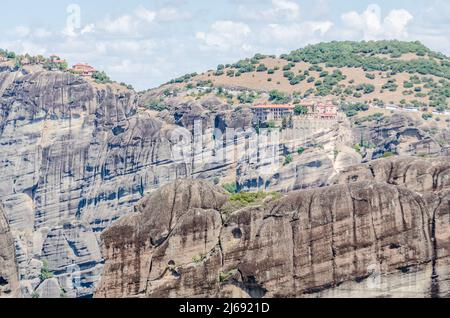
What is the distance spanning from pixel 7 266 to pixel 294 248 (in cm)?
1423

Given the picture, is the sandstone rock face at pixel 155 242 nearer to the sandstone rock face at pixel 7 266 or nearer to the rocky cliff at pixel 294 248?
the rocky cliff at pixel 294 248

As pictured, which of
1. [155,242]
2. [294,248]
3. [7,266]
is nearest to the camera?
[294,248]

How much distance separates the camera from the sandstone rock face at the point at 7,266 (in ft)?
277

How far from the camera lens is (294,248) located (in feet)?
269

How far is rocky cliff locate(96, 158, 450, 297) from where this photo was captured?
81438mm

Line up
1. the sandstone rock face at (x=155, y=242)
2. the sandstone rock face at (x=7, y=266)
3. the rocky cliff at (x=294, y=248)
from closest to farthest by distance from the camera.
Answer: the rocky cliff at (x=294, y=248), the sandstone rock face at (x=155, y=242), the sandstone rock face at (x=7, y=266)

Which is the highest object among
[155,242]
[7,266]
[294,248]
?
[155,242]

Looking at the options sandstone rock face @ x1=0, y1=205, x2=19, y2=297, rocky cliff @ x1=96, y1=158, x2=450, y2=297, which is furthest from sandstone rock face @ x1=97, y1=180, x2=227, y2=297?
sandstone rock face @ x1=0, y1=205, x2=19, y2=297

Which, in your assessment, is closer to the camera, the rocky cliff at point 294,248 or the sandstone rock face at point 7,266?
the rocky cliff at point 294,248

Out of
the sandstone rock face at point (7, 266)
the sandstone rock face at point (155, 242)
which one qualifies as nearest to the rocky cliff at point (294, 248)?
the sandstone rock face at point (155, 242)

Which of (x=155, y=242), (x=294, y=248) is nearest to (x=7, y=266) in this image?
(x=155, y=242)

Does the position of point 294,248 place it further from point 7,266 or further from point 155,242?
point 7,266

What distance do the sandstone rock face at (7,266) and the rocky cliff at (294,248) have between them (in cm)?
490

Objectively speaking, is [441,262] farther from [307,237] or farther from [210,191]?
[210,191]
